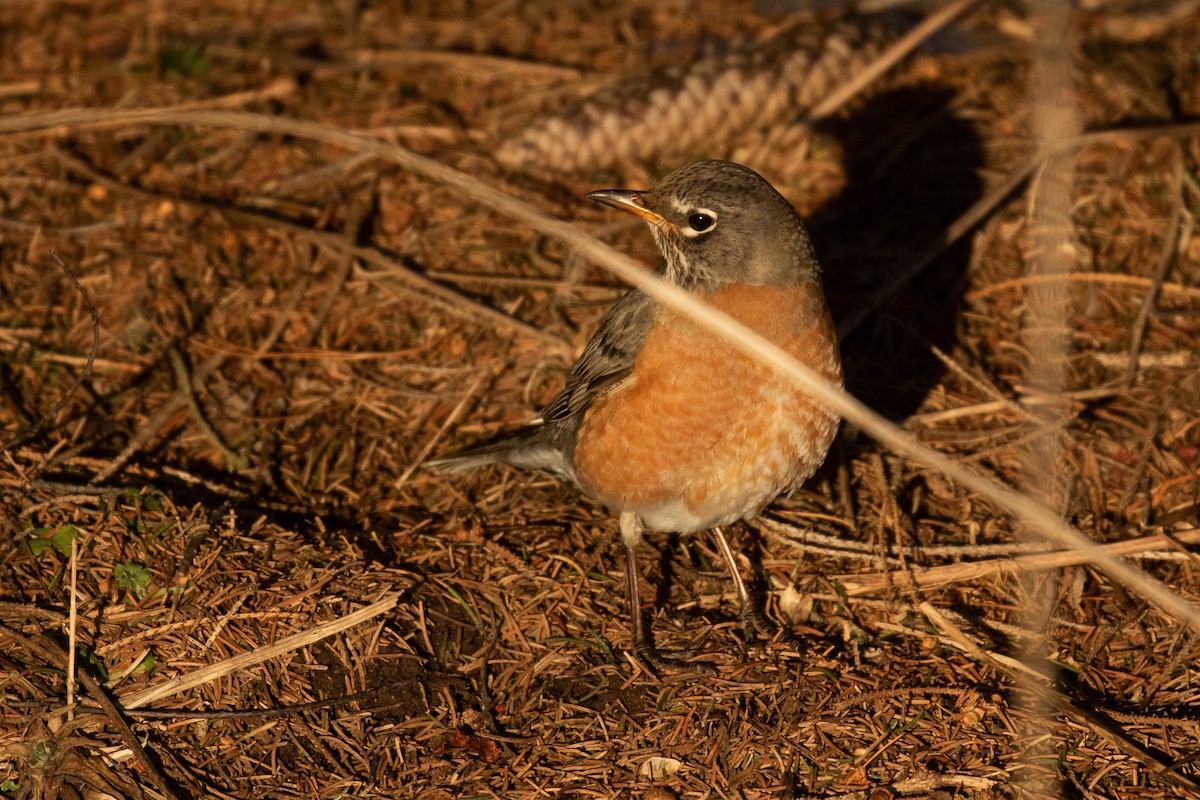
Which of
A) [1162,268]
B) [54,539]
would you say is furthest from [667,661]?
[1162,268]

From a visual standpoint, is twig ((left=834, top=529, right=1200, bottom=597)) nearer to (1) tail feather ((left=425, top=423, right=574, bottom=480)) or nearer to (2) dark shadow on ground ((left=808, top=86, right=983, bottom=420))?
(2) dark shadow on ground ((left=808, top=86, right=983, bottom=420))

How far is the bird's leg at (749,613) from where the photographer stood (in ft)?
15.2

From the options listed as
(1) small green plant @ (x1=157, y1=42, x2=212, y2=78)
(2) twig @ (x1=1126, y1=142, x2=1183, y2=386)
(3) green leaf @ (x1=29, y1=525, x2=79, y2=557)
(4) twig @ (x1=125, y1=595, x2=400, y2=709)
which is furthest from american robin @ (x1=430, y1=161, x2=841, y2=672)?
(1) small green plant @ (x1=157, y1=42, x2=212, y2=78)

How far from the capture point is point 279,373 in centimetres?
582

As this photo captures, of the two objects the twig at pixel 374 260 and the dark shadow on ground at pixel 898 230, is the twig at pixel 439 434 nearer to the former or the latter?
the twig at pixel 374 260

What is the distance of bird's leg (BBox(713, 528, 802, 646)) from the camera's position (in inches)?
183

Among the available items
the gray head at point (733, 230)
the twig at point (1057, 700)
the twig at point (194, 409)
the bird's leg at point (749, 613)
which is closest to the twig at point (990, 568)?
the twig at point (1057, 700)

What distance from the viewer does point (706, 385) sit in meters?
4.41

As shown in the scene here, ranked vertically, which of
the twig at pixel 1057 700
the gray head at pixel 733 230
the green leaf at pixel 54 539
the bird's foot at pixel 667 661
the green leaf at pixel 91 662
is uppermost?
the gray head at pixel 733 230

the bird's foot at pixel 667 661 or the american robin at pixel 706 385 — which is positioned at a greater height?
the american robin at pixel 706 385

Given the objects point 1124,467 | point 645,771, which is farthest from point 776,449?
point 1124,467

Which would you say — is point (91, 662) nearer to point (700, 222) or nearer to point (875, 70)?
point (700, 222)

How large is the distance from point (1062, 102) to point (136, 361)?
18.1 ft

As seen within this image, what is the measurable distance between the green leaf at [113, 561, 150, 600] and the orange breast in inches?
72.8
